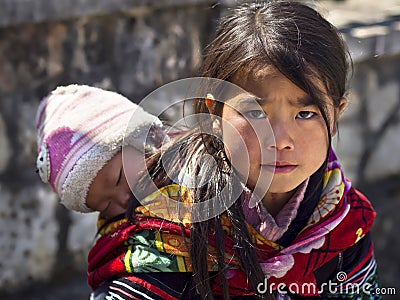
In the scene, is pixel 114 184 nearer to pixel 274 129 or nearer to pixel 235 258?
pixel 235 258

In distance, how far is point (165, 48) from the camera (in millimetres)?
3006

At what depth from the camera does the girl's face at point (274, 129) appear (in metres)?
1.71

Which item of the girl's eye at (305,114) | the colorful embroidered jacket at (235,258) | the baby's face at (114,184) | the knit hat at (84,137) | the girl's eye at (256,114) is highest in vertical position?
the girl's eye at (256,114)

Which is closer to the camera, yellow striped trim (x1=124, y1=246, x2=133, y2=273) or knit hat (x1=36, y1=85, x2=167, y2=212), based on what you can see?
yellow striped trim (x1=124, y1=246, x2=133, y2=273)

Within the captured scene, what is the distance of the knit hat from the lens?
198 centimetres

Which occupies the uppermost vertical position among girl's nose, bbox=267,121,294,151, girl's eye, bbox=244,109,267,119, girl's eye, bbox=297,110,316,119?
girl's eye, bbox=244,109,267,119

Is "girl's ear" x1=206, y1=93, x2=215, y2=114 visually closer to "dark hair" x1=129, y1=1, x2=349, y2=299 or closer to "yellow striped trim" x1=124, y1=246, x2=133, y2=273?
"dark hair" x1=129, y1=1, x2=349, y2=299

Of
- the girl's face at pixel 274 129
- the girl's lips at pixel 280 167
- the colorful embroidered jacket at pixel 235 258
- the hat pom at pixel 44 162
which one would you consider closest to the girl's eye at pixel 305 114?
the girl's face at pixel 274 129

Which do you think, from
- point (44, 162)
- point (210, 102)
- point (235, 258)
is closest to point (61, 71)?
point (44, 162)

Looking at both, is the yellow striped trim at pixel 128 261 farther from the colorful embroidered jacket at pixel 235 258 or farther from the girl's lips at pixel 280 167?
the girl's lips at pixel 280 167

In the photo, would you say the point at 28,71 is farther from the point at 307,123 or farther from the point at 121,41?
the point at 307,123

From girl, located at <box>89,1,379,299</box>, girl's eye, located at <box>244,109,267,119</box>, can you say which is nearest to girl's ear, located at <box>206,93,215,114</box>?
girl, located at <box>89,1,379,299</box>

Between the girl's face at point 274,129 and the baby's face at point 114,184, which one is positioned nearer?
the girl's face at point 274,129

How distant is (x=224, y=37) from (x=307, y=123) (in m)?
0.29
